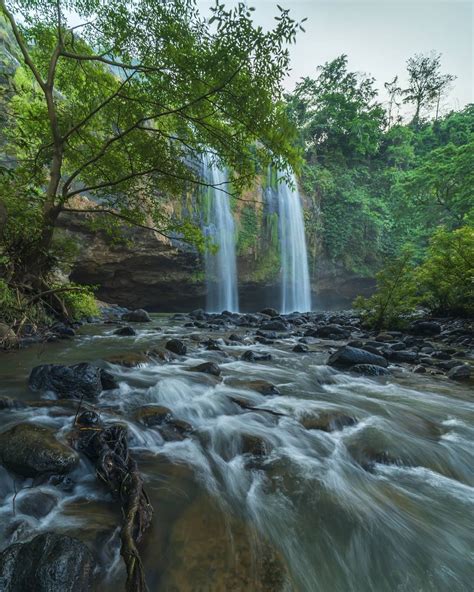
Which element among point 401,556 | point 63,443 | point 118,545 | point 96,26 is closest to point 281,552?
point 401,556

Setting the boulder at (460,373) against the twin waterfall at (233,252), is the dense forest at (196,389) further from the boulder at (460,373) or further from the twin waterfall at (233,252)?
the twin waterfall at (233,252)

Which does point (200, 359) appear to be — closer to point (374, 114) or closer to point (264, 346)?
point (264, 346)

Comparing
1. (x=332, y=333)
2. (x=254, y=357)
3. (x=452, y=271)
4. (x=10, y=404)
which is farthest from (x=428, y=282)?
(x=10, y=404)

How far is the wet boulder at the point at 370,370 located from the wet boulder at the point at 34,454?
4520 mm

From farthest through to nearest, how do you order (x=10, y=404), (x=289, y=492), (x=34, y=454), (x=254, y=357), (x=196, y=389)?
(x=254, y=357)
(x=196, y=389)
(x=10, y=404)
(x=289, y=492)
(x=34, y=454)

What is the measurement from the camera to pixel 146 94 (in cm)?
577

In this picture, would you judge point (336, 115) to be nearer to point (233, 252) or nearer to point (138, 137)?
point (233, 252)

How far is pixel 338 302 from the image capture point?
26719 millimetres

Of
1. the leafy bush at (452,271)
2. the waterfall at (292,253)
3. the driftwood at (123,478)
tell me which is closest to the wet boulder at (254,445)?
the driftwood at (123,478)

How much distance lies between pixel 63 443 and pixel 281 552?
1.61 meters

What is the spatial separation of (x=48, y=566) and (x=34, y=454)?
0.94 metres

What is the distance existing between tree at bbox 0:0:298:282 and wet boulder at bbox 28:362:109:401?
3394 millimetres

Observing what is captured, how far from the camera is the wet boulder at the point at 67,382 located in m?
3.21

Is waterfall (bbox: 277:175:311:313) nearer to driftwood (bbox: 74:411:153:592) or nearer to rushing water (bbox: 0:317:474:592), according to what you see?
rushing water (bbox: 0:317:474:592)
